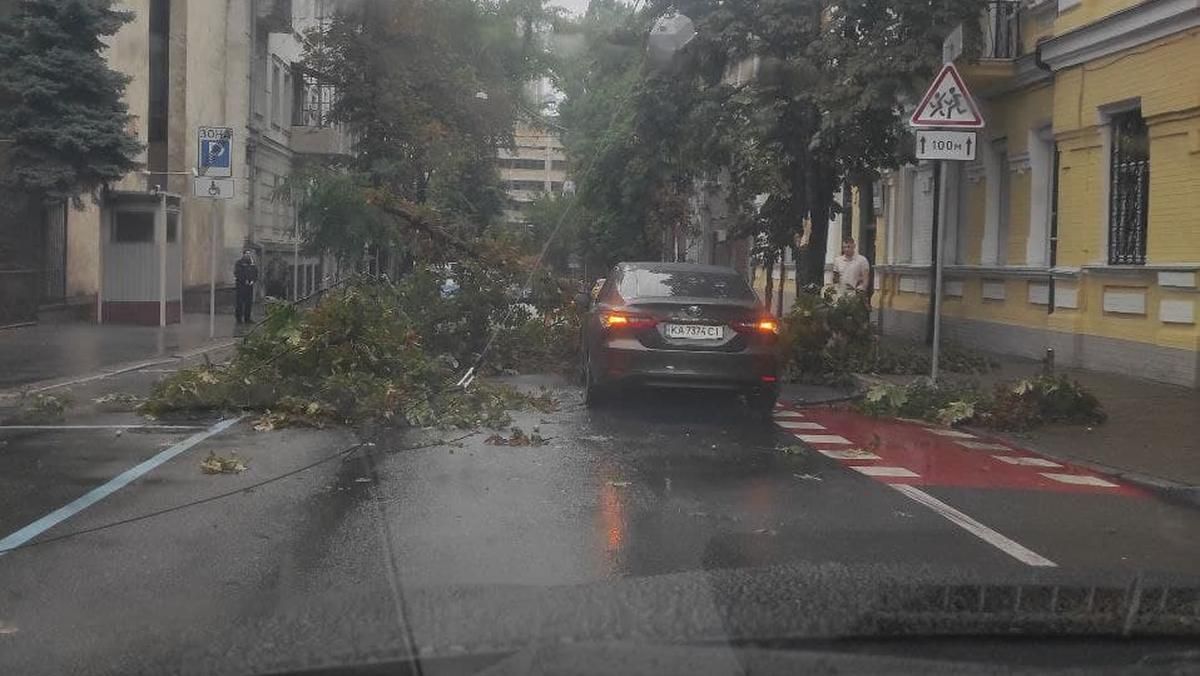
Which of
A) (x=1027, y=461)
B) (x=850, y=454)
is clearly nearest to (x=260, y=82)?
(x=850, y=454)

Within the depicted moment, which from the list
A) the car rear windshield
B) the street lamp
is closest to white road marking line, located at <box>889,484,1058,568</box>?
the car rear windshield

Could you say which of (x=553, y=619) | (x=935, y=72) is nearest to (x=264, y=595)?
(x=553, y=619)

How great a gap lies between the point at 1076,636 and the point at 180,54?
29078 mm

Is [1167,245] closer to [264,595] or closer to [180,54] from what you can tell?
[264,595]

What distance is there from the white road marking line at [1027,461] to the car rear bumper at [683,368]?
2.47m

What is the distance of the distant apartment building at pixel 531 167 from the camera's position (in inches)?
1840

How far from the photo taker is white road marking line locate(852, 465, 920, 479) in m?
9.27

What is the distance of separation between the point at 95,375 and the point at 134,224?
30.9 feet

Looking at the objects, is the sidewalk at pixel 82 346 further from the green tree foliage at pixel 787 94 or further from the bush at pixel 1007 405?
the bush at pixel 1007 405

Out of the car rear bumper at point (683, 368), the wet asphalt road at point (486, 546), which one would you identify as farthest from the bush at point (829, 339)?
the wet asphalt road at point (486, 546)

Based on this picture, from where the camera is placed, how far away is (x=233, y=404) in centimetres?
1236

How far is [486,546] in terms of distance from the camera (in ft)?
21.5

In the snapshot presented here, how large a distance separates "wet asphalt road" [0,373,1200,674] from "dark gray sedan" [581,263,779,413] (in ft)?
2.80

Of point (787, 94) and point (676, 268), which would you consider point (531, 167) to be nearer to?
point (787, 94)
